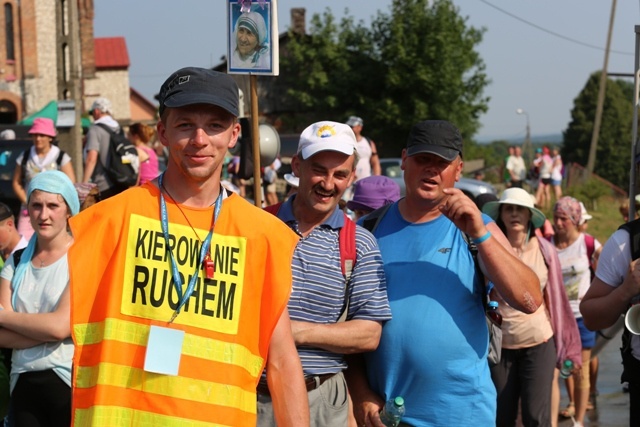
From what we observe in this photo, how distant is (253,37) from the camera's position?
22.0ft

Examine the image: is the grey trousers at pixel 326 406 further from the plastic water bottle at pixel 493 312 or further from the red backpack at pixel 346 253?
the plastic water bottle at pixel 493 312

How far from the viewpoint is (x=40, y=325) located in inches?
220

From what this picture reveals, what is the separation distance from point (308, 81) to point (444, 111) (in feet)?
23.0

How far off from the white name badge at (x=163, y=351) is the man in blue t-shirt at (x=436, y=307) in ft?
5.01

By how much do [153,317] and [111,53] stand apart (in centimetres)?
6732

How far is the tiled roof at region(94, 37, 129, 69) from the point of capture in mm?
67625

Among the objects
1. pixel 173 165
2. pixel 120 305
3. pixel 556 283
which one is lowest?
pixel 556 283

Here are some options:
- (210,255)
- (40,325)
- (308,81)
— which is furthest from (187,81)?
(308,81)

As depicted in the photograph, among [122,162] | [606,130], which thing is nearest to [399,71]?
[606,130]

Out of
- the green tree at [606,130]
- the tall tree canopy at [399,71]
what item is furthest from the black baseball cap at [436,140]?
the green tree at [606,130]

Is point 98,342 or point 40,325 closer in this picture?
point 98,342

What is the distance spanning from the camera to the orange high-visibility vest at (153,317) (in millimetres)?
3375

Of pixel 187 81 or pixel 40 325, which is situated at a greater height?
pixel 187 81

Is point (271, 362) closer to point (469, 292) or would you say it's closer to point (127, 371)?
point (127, 371)
